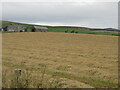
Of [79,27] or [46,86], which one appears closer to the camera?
[46,86]

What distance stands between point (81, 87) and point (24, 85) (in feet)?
8.05

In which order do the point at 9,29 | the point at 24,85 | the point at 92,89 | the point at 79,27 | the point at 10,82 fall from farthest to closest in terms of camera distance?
the point at 79,27, the point at 9,29, the point at 92,89, the point at 10,82, the point at 24,85

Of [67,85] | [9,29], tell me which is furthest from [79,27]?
[67,85]

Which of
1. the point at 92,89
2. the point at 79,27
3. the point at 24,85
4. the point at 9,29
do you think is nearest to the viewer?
the point at 24,85

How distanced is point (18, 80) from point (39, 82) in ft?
3.05

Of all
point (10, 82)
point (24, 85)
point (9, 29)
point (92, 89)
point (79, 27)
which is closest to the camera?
point (24, 85)

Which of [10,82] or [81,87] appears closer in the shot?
[10,82]

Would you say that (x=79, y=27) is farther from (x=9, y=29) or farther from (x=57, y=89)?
(x=57, y=89)

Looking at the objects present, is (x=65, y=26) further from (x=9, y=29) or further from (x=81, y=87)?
(x=81, y=87)

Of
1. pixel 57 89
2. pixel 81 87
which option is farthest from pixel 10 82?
pixel 81 87

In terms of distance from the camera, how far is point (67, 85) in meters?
8.83

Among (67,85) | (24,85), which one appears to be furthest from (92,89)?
(24,85)

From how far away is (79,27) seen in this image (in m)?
137

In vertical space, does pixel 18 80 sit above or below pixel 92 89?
above
